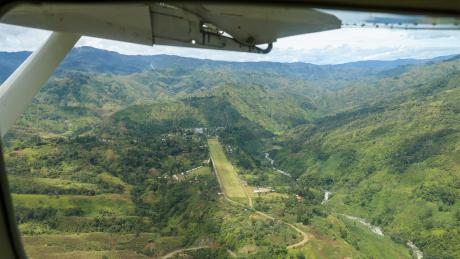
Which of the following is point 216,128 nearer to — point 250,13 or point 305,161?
point 305,161

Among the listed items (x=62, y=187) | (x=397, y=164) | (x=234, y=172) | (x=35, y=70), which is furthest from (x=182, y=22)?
(x=397, y=164)

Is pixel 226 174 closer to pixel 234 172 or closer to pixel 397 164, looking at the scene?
pixel 234 172

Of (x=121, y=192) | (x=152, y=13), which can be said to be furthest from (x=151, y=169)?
(x=152, y=13)

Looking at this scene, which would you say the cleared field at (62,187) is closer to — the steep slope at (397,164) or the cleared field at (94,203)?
the cleared field at (94,203)

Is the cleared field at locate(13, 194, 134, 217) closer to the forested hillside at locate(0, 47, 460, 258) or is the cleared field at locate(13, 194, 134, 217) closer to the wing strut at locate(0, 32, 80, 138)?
the forested hillside at locate(0, 47, 460, 258)

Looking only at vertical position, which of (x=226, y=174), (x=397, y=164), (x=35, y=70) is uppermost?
(x=35, y=70)

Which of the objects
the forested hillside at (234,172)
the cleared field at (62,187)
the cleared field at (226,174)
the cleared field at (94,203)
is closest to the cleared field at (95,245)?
the forested hillside at (234,172)
